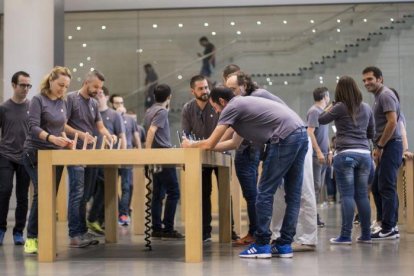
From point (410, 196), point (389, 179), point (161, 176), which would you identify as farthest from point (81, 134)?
point (410, 196)

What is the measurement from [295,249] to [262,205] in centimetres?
74

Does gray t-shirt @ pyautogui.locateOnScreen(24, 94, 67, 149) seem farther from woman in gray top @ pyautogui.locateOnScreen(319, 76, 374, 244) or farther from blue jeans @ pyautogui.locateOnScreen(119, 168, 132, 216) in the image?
blue jeans @ pyautogui.locateOnScreen(119, 168, 132, 216)

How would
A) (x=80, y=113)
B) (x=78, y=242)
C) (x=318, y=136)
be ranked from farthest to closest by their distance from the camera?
(x=318, y=136)
(x=80, y=113)
(x=78, y=242)

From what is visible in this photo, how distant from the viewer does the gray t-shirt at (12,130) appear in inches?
250

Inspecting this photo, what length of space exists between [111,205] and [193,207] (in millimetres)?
1796

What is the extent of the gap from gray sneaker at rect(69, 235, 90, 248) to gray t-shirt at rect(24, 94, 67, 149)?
2.85ft

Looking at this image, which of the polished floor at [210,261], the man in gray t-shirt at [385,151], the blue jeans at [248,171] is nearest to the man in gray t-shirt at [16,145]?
the polished floor at [210,261]

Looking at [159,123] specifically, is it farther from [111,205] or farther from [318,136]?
[318,136]

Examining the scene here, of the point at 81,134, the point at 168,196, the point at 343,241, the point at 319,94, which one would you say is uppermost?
the point at 319,94

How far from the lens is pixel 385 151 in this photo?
22.1 feet

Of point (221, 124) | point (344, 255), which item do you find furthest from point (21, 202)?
point (344, 255)

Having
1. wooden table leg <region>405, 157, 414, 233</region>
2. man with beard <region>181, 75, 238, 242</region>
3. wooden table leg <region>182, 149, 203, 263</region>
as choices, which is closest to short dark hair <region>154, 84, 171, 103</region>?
man with beard <region>181, 75, 238, 242</region>

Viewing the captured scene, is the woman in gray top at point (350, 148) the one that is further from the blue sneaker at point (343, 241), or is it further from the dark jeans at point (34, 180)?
the dark jeans at point (34, 180)

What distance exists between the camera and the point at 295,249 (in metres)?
5.76
